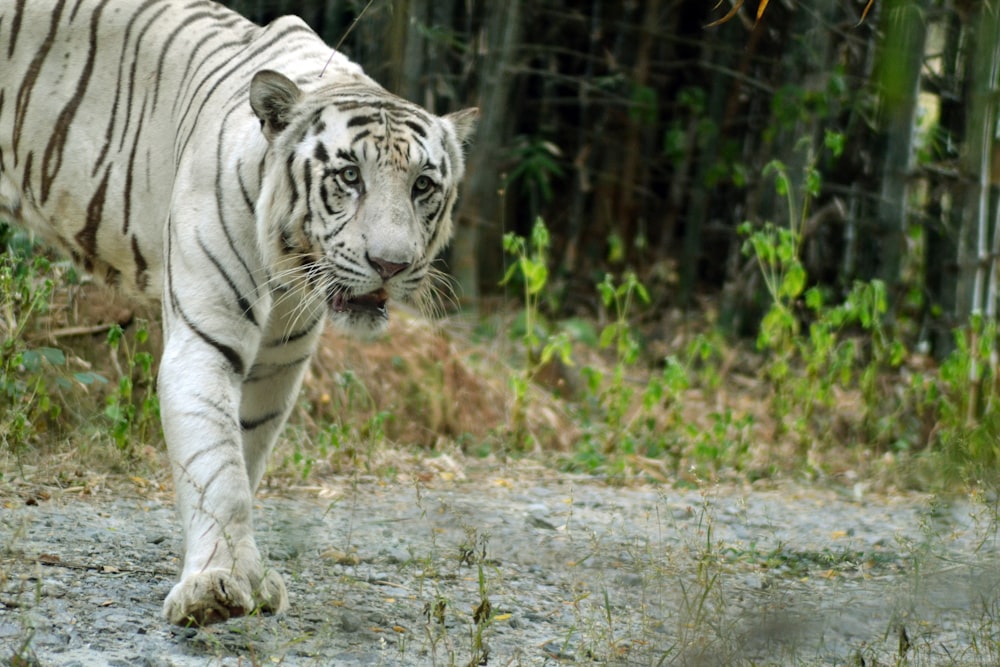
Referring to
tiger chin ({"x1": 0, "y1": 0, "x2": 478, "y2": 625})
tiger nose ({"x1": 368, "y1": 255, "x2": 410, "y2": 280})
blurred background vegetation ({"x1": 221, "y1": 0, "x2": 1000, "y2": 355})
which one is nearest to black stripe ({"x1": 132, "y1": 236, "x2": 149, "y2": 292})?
tiger chin ({"x1": 0, "y1": 0, "x2": 478, "y2": 625})

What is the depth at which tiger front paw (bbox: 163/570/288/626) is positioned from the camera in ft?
8.48

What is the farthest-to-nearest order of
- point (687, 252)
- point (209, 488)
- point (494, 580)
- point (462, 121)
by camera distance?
point (687, 252)
point (462, 121)
point (494, 580)
point (209, 488)

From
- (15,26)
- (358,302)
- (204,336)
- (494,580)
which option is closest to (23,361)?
(15,26)

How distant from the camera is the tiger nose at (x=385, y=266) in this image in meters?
3.07

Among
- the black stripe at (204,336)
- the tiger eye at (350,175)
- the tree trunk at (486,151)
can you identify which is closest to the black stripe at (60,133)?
the black stripe at (204,336)

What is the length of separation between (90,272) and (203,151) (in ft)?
2.64

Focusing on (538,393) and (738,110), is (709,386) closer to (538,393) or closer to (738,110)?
(538,393)

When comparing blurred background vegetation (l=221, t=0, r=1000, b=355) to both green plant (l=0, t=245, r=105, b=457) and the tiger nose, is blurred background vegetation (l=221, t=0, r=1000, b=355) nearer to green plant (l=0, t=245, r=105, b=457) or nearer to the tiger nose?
green plant (l=0, t=245, r=105, b=457)

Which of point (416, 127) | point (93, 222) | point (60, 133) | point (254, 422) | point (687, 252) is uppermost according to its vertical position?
point (416, 127)

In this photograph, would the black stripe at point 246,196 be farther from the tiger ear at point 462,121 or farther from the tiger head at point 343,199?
the tiger ear at point 462,121

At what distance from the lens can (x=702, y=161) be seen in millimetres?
9711

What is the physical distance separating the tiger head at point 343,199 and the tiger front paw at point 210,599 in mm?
809

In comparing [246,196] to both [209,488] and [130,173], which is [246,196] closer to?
[130,173]

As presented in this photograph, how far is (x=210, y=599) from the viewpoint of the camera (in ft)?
8.50
